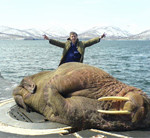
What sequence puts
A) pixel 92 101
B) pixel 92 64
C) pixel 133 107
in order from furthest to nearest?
1. pixel 92 64
2. pixel 92 101
3. pixel 133 107

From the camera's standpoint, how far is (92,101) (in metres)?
4.62

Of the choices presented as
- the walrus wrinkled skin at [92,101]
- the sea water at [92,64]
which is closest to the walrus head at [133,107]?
the walrus wrinkled skin at [92,101]

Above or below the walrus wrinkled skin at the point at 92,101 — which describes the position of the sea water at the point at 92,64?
below

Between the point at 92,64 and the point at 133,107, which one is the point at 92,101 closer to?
the point at 133,107

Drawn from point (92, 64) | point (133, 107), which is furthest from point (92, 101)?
point (92, 64)

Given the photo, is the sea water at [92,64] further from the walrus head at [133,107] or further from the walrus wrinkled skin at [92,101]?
the walrus head at [133,107]

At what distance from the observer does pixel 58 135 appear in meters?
4.21

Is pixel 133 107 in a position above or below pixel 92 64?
above

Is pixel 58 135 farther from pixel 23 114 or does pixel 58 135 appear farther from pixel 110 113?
pixel 23 114

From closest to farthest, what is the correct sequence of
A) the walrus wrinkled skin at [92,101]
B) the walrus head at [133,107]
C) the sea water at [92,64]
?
the walrus head at [133,107], the walrus wrinkled skin at [92,101], the sea water at [92,64]

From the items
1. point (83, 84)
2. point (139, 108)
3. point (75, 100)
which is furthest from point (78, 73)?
point (139, 108)

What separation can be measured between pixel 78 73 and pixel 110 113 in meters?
1.04

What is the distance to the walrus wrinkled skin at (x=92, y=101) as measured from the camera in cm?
436

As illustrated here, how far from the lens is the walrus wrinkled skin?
172 inches
